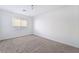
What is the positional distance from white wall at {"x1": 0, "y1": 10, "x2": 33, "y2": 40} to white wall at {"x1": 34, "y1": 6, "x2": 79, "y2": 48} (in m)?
0.16

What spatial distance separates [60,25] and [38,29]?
19.9 inches

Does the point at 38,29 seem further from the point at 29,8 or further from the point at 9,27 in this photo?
the point at 9,27

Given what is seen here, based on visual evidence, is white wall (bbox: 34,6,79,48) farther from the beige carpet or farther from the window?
the window

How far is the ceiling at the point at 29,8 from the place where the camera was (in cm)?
148

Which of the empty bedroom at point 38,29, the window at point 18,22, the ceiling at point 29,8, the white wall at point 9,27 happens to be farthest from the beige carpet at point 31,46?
the ceiling at point 29,8

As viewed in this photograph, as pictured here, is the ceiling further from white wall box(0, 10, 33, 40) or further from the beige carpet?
the beige carpet

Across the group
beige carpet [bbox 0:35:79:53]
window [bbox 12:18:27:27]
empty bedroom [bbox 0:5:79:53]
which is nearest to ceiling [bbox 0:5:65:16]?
empty bedroom [bbox 0:5:79:53]

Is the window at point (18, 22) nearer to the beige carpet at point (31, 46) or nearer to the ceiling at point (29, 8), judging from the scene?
the ceiling at point (29, 8)

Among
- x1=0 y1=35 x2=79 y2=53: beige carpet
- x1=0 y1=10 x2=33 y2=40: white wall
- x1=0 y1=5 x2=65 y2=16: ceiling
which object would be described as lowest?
x1=0 y1=35 x2=79 y2=53: beige carpet

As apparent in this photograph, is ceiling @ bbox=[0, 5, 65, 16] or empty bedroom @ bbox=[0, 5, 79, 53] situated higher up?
ceiling @ bbox=[0, 5, 65, 16]

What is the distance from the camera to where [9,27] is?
1.53 meters

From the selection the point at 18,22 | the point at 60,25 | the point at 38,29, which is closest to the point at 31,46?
the point at 38,29

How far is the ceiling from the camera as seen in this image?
1.48 m
